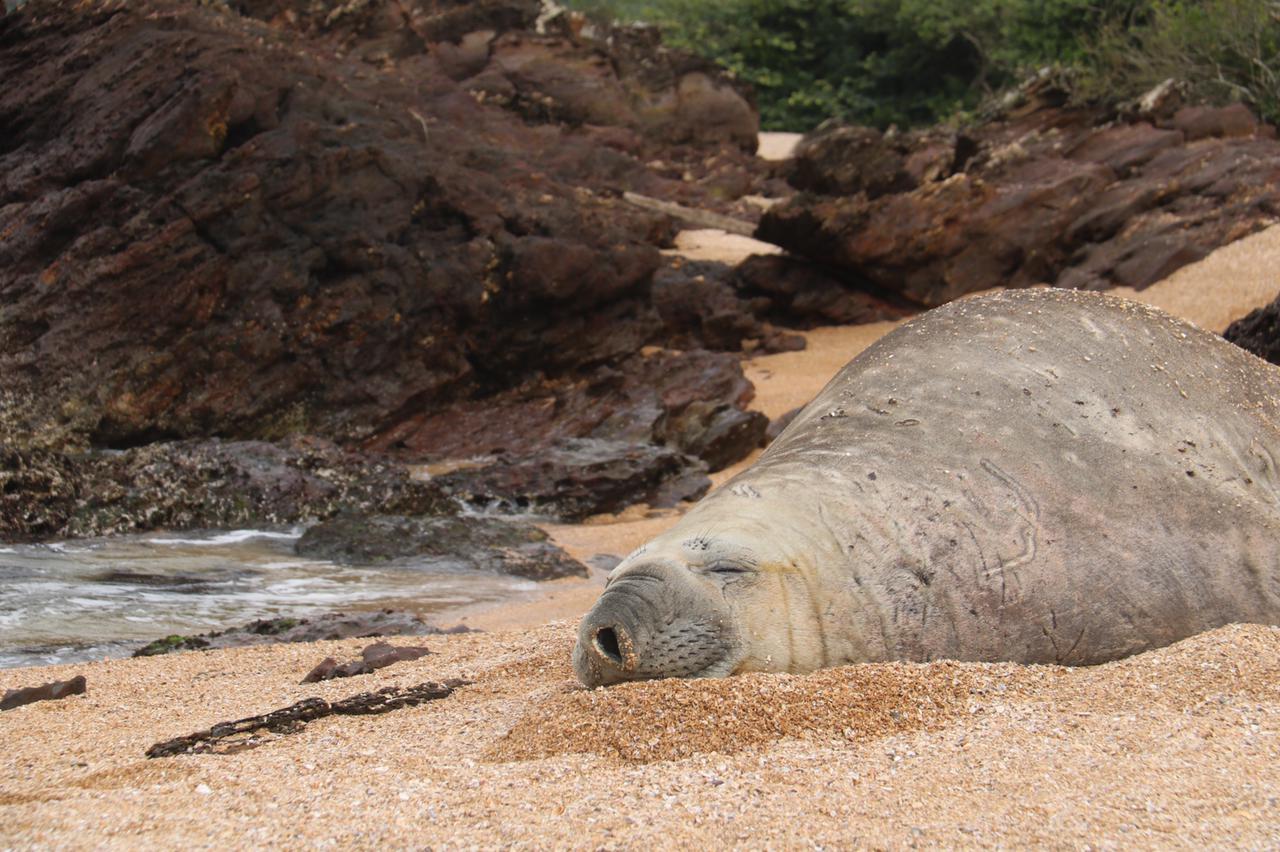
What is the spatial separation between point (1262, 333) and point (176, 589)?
5.88m

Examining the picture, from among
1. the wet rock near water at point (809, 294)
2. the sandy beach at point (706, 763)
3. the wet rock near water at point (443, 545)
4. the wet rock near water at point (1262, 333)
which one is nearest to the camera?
the sandy beach at point (706, 763)

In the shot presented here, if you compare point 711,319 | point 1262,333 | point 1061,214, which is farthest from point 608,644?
point 1061,214

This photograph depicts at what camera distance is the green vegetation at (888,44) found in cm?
2561

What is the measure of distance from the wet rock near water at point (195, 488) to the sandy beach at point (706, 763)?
372 centimetres

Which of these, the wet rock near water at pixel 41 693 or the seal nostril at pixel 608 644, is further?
the wet rock near water at pixel 41 693

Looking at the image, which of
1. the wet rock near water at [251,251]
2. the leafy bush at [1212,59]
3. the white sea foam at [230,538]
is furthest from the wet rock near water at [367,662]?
the leafy bush at [1212,59]

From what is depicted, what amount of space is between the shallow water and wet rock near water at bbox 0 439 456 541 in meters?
0.22

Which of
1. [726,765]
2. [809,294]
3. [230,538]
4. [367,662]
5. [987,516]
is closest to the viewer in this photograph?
[726,765]

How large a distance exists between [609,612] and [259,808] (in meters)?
1.12

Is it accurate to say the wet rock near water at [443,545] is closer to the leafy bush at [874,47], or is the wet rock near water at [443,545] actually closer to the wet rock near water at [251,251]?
the wet rock near water at [251,251]

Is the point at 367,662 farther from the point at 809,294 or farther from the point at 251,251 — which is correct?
the point at 809,294

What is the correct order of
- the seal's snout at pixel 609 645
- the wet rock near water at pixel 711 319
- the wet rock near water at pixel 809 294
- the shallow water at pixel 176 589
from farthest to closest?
the wet rock near water at pixel 809 294
the wet rock near water at pixel 711 319
the shallow water at pixel 176 589
the seal's snout at pixel 609 645

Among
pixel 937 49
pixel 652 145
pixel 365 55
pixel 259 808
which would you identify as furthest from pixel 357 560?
pixel 937 49

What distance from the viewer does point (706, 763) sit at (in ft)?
10.3
